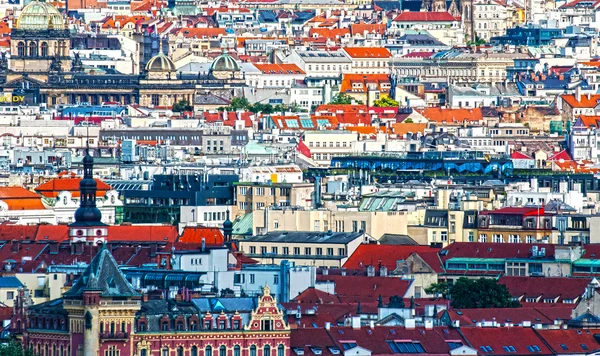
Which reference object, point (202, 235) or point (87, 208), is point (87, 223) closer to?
point (87, 208)

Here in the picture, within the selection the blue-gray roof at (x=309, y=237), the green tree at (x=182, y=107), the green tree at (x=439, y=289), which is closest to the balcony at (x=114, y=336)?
the green tree at (x=439, y=289)

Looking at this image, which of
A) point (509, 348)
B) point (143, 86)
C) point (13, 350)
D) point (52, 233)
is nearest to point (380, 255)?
point (52, 233)

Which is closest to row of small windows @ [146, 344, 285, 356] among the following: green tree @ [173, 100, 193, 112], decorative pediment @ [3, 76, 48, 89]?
green tree @ [173, 100, 193, 112]

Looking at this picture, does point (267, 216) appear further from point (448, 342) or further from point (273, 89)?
point (273, 89)

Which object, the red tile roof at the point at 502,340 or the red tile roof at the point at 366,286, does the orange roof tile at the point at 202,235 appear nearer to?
the red tile roof at the point at 366,286

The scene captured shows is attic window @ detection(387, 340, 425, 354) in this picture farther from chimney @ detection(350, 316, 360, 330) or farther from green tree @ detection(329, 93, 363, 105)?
green tree @ detection(329, 93, 363, 105)

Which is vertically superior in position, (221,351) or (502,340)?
(221,351)
